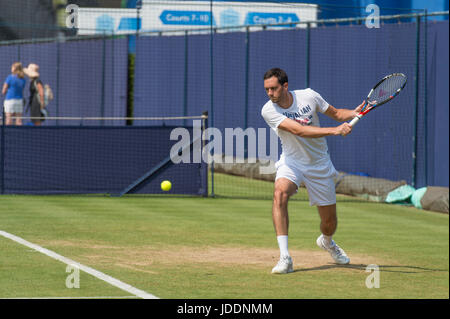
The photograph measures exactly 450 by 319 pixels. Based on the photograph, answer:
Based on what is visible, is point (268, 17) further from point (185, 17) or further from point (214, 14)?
point (185, 17)

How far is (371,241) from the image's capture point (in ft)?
36.1

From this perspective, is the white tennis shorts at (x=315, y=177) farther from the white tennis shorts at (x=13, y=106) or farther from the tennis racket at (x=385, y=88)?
the white tennis shorts at (x=13, y=106)

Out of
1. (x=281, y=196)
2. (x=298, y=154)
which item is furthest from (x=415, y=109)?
(x=281, y=196)

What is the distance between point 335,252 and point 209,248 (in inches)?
67.1

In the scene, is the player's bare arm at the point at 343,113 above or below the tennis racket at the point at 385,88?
below

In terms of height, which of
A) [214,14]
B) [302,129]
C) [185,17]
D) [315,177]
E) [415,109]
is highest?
[214,14]

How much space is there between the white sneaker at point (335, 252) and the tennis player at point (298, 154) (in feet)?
0.85

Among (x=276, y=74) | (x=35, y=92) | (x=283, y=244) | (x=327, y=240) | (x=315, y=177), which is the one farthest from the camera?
(x=35, y=92)

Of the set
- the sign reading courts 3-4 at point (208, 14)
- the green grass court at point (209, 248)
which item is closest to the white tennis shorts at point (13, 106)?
the sign reading courts 3-4 at point (208, 14)

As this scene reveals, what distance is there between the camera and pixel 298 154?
28.0ft

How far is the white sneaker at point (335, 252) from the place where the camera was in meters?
8.86

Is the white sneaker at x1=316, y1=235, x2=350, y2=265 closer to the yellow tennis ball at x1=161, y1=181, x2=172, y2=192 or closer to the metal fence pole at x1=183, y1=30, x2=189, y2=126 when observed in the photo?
the yellow tennis ball at x1=161, y1=181, x2=172, y2=192

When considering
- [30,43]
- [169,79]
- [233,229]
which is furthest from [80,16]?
[233,229]
